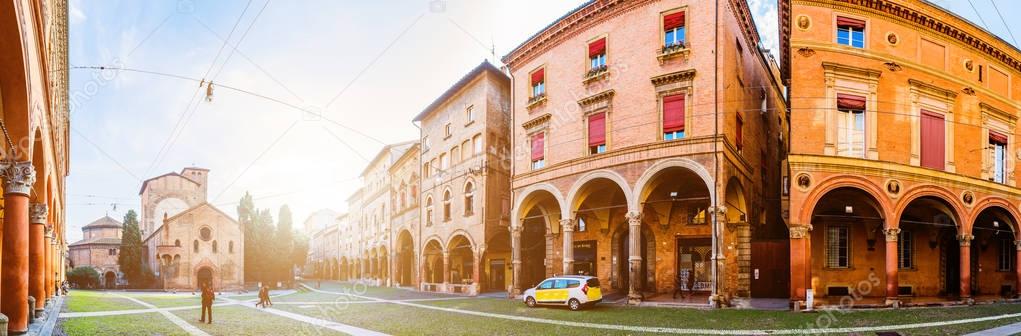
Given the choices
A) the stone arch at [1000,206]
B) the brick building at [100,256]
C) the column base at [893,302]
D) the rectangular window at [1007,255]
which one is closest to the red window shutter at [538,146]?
the column base at [893,302]

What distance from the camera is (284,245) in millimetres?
49875

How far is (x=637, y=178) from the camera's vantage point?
20797mm

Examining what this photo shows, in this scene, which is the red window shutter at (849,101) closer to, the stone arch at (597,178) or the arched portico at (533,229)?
the stone arch at (597,178)

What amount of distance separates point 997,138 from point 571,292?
18.8 meters

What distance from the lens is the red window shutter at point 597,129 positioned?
74.2ft

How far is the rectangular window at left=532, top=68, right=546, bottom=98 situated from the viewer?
26.0 m

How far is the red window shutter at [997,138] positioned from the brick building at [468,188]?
21.8 m

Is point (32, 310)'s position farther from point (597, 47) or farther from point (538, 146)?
point (597, 47)

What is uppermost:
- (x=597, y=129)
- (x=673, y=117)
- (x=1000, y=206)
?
(x=673, y=117)

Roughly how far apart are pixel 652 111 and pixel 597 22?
16.8 ft

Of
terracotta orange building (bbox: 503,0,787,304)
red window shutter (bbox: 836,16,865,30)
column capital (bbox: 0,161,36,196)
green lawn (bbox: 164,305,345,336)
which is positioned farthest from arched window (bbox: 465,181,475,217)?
column capital (bbox: 0,161,36,196)

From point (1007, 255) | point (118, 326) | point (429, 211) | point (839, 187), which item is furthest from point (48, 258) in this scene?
point (1007, 255)

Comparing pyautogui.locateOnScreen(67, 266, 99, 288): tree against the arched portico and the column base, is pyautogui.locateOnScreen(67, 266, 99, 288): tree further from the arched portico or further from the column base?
the column base

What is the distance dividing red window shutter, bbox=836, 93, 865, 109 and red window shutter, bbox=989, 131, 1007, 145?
761cm
